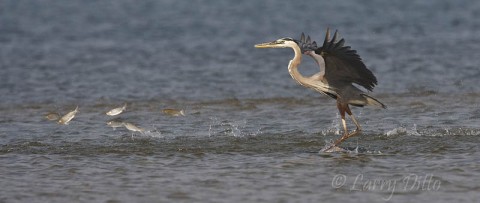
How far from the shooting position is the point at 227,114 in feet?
37.2

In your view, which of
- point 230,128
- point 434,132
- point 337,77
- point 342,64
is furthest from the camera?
point 230,128

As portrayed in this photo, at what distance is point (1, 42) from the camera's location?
19.0m

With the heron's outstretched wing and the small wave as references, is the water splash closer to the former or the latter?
the heron's outstretched wing

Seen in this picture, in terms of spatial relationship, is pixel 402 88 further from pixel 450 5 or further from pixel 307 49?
pixel 450 5

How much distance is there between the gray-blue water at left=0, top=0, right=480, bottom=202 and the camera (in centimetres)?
759

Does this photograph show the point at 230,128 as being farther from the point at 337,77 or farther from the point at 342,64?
the point at 342,64

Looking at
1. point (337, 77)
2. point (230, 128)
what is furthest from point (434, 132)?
point (230, 128)

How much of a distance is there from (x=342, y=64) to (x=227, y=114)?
2.56 metres

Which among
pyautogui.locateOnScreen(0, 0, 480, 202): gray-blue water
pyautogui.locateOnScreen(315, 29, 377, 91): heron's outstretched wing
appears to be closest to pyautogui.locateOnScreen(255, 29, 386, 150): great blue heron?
pyautogui.locateOnScreen(315, 29, 377, 91): heron's outstretched wing

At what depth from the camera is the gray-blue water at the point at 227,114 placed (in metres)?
7.59

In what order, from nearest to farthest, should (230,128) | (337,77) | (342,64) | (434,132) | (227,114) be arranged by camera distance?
1. (342,64)
2. (337,77)
3. (434,132)
4. (230,128)
5. (227,114)

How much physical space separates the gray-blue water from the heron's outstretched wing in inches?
23.7

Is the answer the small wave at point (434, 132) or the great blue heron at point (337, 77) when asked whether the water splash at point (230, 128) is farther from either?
the small wave at point (434, 132)

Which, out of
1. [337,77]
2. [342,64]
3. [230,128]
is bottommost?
[230,128]
